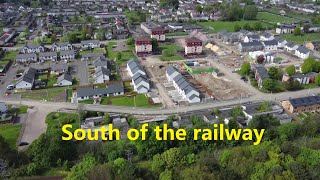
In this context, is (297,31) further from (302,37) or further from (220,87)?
(220,87)

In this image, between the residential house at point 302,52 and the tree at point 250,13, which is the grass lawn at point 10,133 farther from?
the tree at point 250,13

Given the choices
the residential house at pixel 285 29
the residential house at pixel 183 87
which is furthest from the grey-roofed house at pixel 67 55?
the residential house at pixel 285 29

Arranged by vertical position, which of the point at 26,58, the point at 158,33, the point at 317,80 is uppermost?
the point at 158,33

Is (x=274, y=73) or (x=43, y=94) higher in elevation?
(x=274, y=73)

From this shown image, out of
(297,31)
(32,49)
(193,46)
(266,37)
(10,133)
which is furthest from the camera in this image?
(297,31)

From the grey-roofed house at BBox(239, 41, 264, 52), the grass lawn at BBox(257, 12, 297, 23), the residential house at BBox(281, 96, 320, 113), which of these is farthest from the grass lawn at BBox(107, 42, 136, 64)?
the grass lawn at BBox(257, 12, 297, 23)

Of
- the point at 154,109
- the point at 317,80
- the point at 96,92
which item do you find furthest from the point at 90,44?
the point at 317,80

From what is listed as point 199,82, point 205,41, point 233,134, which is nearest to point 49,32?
point 205,41
